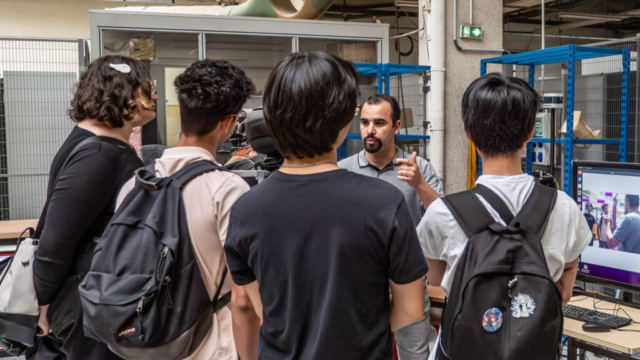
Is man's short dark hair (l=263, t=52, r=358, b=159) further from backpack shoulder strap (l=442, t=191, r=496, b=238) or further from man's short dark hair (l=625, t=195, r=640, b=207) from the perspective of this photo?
man's short dark hair (l=625, t=195, r=640, b=207)

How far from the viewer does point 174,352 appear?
3.99 ft

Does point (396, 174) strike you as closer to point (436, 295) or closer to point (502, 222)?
point (436, 295)

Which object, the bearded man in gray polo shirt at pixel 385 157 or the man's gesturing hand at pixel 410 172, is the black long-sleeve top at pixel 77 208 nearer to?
the man's gesturing hand at pixel 410 172

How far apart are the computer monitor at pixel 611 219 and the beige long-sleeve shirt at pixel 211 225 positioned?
4.56 feet

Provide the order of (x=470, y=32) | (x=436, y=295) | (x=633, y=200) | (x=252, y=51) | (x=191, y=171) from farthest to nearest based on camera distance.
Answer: (x=470, y=32)
(x=252, y=51)
(x=436, y=295)
(x=633, y=200)
(x=191, y=171)

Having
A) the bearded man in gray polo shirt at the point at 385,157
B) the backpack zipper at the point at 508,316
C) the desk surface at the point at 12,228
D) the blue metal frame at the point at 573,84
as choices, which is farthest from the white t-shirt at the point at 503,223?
the desk surface at the point at 12,228

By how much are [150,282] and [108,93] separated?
0.67 metres

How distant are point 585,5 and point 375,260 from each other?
1093cm

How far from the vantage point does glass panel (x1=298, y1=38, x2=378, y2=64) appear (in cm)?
479

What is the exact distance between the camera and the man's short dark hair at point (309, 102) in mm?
986

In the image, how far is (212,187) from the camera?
1253 mm

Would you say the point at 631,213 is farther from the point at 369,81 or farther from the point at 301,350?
the point at 369,81

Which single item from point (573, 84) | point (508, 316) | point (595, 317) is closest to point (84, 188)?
point (508, 316)

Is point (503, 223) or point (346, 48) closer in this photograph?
point (503, 223)
